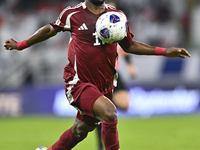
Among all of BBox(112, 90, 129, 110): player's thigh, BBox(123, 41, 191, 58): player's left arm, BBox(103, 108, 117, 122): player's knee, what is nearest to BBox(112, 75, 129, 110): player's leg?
BBox(112, 90, 129, 110): player's thigh

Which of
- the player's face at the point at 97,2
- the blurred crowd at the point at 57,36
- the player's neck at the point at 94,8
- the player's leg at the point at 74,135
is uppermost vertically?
the blurred crowd at the point at 57,36

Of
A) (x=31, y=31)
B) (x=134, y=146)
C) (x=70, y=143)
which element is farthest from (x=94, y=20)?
(x=31, y=31)

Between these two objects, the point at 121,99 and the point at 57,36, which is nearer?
the point at 121,99

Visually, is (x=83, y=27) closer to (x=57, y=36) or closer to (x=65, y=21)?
(x=65, y=21)

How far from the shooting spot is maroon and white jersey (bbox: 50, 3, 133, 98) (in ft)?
14.4

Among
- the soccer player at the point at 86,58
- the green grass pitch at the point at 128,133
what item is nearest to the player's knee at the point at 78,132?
the soccer player at the point at 86,58

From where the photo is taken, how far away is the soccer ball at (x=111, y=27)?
4152 mm

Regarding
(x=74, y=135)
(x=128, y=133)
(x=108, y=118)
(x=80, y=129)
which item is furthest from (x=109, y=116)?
(x=128, y=133)

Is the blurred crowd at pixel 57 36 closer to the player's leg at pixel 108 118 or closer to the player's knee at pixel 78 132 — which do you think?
the player's knee at pixel 78 132

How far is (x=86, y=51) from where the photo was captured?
4.39 metres

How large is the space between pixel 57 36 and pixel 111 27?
11.3 m

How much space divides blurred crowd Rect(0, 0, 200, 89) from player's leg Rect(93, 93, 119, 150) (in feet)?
28.8

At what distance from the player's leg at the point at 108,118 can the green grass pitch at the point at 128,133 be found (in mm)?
2372

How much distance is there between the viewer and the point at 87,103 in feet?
13.8
